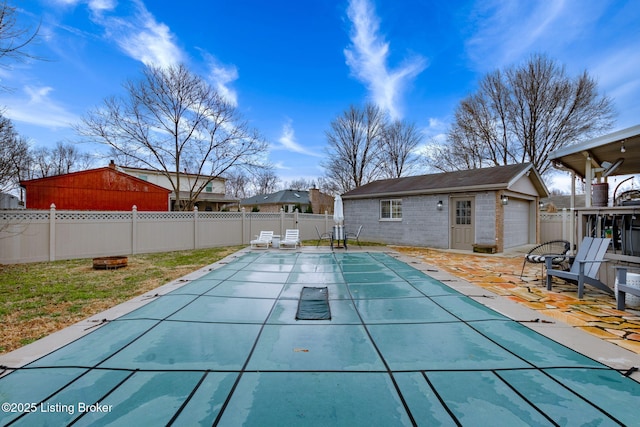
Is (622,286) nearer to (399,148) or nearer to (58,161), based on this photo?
(399,148)

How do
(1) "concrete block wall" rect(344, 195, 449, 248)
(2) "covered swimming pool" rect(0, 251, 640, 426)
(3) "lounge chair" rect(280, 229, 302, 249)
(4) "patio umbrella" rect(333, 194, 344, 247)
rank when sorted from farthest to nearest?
(1) "concrete block wall" rect(344, 195, 449, 248)
(3) "lounge chair" rect(280, 229, 302, 249)
(4) "patio umbrella" rect(333, 194, 344, 247)
(2) "covered swimming pool" rect(0, 251, 640, 426)

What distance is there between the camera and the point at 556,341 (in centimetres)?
315

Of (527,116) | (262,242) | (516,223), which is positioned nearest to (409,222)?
(516,223)

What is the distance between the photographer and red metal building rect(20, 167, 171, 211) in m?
14.3

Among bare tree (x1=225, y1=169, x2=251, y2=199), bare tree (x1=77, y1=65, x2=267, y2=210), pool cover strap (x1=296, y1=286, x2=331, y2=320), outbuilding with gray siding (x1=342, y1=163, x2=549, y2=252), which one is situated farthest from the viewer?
bare tree (x1=225, y1=169, x2=251, y2=199)

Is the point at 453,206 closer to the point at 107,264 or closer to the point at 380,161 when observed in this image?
the point at 107,264

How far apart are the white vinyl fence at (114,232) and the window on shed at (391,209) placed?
5.14m

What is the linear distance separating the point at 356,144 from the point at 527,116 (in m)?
12.7

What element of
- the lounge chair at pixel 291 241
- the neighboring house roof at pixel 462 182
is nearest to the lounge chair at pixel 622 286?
the neighboring house roof at pixel 462 182

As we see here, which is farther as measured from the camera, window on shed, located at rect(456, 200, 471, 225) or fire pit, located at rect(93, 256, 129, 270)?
window on shed, located at rect(456, 200, 471, 225)

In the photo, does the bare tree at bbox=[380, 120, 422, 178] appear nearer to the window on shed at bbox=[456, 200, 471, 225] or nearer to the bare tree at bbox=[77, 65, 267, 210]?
the bare tree at bbox=[77, 65, 267, 210]

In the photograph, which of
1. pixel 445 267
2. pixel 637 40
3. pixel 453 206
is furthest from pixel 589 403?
pixel 637 40

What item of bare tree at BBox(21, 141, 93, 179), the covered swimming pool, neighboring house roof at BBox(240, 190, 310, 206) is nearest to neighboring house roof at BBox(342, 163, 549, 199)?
the covered swimming pool

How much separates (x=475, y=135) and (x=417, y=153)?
5885 millimetres
